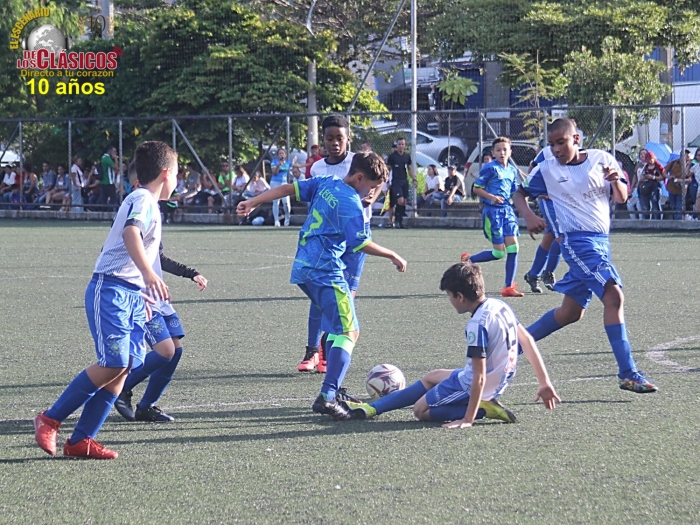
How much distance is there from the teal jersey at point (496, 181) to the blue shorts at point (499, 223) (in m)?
0.09

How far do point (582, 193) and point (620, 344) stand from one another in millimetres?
1014

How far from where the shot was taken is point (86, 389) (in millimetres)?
5059

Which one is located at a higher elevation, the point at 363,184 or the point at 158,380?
the point at 363,184

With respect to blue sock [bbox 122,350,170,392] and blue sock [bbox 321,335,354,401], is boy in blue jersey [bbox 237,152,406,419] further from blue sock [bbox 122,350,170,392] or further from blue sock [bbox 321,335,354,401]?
blue sock [bbox 122,350,170,392]

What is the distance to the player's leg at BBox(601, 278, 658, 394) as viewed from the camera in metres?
6.41

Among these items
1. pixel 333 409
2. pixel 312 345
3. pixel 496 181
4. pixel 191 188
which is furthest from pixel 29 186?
pixel 333 409

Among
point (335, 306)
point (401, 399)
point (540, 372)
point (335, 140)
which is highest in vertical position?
point (335, 140)

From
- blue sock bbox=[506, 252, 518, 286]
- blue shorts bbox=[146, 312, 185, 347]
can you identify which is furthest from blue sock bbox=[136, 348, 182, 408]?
blue sock bbox=[506, 252, 518, 286]

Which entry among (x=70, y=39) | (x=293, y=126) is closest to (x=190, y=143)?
(x=293, y=126)

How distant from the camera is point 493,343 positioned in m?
5.59

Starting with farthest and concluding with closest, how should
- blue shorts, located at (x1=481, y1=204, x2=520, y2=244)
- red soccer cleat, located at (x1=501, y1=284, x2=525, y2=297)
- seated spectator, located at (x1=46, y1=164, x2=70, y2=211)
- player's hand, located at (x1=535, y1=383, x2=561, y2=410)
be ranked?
seated spectator, located at (x1=46, y1=164, x2=70, y2=211) → blue shorts, located at (x1=481, y1=204, x2=520, y2=244) → red soccer cleat, located at (x1=501, y1=284, x2=525, y2=297) → player's hand, located at (x1=535, y1=383, x2=561, y2=410)

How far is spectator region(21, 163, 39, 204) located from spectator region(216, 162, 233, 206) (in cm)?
552

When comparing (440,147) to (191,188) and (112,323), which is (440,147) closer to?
(191,188)

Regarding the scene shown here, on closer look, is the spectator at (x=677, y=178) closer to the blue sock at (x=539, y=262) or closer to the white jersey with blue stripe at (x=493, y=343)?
the blue sock at (x=539, y=262)
